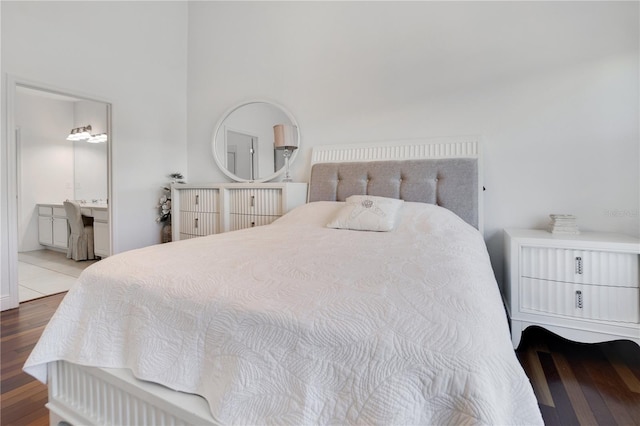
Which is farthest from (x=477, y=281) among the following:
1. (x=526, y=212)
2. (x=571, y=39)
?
(x=571, y=39)

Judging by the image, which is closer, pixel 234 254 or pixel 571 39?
pixel 234 254

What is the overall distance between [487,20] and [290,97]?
5.76ft

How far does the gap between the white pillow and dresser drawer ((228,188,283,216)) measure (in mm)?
944

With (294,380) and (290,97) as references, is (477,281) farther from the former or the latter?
(290,97)

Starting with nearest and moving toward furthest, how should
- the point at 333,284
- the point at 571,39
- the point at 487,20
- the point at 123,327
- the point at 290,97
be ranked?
the point at 333,284
the point at 123,327
the point at 571,39
the point at 487,20
the point at 290,97

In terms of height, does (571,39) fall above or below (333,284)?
above

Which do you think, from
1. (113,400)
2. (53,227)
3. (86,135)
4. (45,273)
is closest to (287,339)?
(113,400)

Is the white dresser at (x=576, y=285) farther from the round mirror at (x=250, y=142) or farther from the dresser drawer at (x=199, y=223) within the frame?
the dresser drawer at (x=199, y=223)

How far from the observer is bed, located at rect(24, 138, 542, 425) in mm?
615

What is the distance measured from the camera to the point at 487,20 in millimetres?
2391

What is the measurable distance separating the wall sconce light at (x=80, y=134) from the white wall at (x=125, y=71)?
2.55 m

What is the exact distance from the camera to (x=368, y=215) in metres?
1.92

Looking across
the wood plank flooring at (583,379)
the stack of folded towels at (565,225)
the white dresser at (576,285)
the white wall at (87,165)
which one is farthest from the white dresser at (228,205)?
the white wall at (87,165)

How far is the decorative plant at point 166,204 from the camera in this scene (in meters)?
3.69
